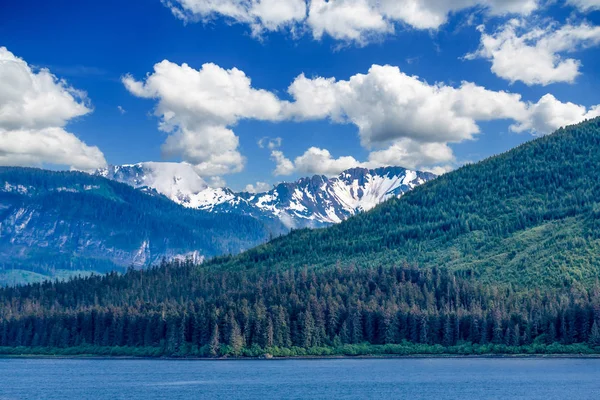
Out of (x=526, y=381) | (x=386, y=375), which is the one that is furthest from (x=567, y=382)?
(x=386, y=375)

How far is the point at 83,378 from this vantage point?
198 m

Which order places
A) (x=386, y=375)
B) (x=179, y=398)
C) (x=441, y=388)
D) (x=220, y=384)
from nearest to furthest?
1. (x=179, y=398)
2. (x=441, y=388)
3. (x=220, y=384)
4. (x=386, y=375)

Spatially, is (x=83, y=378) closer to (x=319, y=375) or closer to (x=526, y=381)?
(x=319, y=375)

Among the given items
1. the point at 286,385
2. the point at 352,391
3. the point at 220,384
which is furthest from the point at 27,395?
the point at 352,391

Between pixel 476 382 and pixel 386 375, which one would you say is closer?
pixel 476 382

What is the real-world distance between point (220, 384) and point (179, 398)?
24.2 meters

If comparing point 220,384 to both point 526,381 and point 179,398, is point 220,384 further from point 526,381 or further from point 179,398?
point 526,381

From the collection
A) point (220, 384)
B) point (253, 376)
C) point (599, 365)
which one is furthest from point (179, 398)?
point (599, 365)

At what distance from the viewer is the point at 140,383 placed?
181625 millimetres

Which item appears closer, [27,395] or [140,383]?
[27,395]

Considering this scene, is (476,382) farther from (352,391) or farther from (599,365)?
(599,365)

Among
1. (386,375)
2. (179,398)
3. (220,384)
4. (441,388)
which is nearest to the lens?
(179,398)

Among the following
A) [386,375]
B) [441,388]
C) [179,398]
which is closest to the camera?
[179,398]

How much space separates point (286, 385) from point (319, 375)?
20218mm
